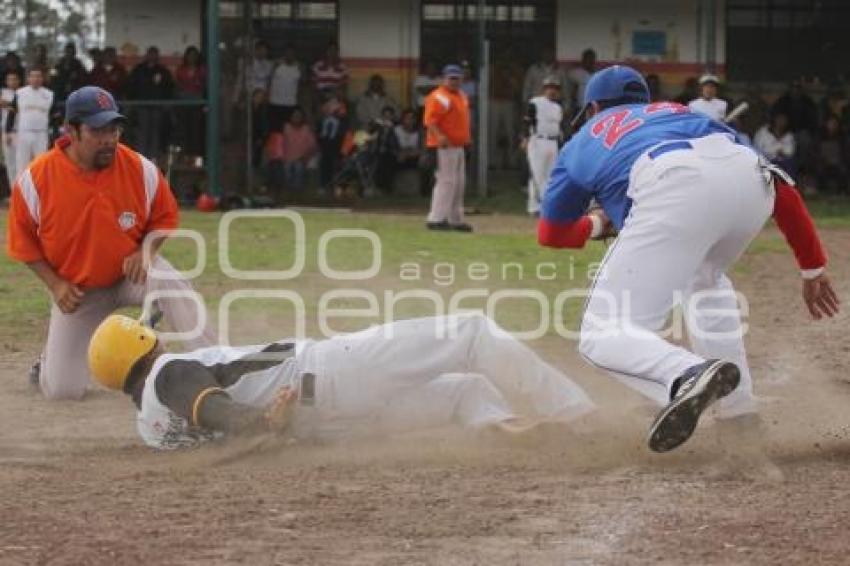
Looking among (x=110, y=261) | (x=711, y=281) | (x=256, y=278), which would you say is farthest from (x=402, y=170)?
(x=711, y=281)

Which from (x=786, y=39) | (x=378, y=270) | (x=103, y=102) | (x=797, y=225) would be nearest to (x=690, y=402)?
(x=797, y=225)

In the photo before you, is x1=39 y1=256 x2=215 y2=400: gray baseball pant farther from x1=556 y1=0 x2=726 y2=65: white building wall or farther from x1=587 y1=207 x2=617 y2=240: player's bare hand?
x1=556 y1=0 x2=726 y2=65: white building wall

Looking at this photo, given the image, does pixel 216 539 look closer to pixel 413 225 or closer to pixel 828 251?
pixel 828 251

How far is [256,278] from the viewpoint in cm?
1520

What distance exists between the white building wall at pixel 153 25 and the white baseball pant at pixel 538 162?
7.05 m

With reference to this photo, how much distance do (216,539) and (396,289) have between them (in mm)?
8696

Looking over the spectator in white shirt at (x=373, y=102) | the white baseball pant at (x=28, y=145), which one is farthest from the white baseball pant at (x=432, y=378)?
the spectator in white shirt at (x=373, y=102)

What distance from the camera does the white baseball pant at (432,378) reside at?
7.68 metres

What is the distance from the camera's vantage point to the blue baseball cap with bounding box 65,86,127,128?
30.4 feet

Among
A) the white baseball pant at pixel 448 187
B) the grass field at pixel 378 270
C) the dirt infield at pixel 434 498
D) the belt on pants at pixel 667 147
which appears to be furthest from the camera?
the white baseball pant at pixel 448 187

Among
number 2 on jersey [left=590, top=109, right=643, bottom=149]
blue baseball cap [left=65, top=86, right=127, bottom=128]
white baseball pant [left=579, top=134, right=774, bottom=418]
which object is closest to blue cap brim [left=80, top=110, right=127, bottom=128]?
blue baseball cap [left=65, top=86, right=127, bottom=128]

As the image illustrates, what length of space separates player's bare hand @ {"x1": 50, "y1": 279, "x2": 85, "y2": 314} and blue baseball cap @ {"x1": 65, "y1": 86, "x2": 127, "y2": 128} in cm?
94

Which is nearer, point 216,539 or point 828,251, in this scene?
point 216,539

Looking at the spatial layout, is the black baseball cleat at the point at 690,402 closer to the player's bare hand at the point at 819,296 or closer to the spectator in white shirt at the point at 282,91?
the player's bare hand at the point at 819,296
